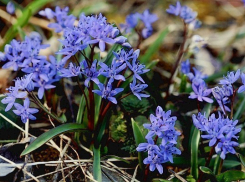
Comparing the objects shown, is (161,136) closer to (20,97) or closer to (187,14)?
(20,97)

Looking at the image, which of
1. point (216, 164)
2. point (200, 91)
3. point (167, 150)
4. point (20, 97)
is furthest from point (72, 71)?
point (216, 164)

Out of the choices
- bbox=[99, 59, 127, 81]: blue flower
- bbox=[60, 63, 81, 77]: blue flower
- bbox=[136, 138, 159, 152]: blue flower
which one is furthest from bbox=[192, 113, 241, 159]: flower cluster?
bbox=[60, 63, 81, 77]: blue flower

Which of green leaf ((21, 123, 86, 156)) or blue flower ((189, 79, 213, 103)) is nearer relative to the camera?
green leaf ((21, 123, 86, 156))

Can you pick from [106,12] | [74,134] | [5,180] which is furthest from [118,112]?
[106,12]

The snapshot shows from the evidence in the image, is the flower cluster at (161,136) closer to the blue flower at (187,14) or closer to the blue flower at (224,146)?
the blue flower at (224,146)

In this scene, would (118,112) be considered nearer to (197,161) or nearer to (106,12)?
(197,161)

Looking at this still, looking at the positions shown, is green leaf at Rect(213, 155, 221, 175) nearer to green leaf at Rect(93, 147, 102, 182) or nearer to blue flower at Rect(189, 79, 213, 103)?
blue flower at Rect(189, 79, 213, 103)
